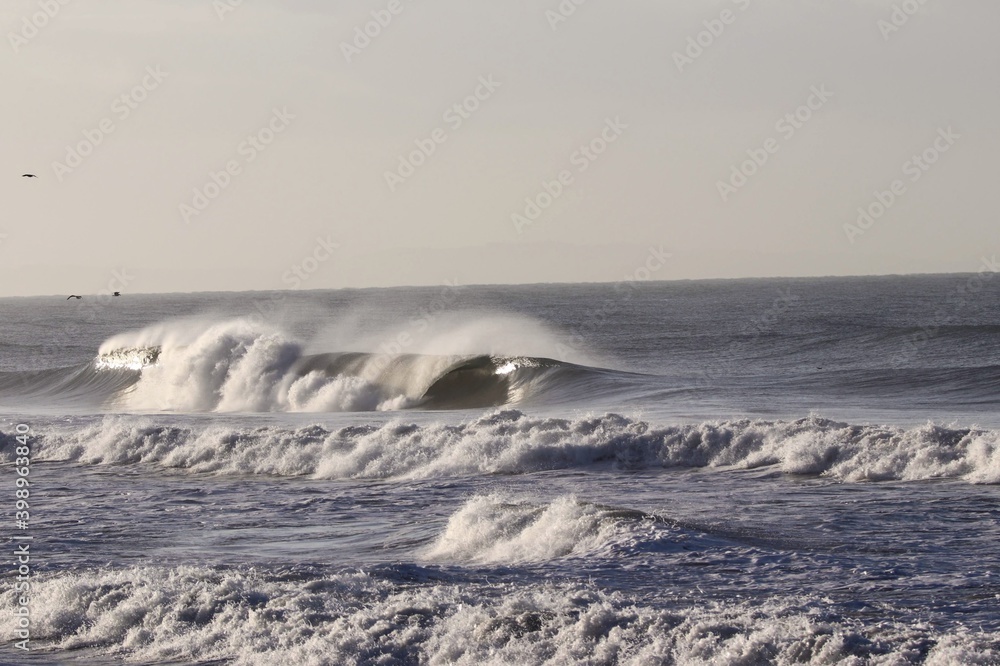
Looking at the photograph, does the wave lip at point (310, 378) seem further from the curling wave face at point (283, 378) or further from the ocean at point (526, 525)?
the ocean at point (526, 525)

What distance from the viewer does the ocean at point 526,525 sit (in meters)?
9.41

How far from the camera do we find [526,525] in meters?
13.2

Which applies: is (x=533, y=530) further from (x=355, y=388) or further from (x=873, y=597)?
(x=355, y=388)

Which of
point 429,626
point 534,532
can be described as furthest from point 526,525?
point 429,626

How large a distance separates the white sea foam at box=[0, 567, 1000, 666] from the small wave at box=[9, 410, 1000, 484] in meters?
7.97

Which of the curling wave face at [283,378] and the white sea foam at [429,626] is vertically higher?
the curling wave face at [283,378]

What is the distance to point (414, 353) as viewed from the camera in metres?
37.6

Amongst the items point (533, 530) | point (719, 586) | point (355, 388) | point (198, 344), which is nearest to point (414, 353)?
point (355, 388)

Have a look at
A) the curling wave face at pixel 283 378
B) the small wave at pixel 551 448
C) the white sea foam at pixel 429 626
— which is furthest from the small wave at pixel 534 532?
the curling wave face at pixel 283 378

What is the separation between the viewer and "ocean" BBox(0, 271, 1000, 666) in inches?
370

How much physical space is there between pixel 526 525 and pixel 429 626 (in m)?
3.66

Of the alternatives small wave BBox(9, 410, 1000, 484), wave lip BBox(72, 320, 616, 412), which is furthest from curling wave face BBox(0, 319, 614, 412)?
small wave BBox(9, 410, 1000, 484)

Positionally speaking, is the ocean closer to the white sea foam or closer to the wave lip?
the white sea foam

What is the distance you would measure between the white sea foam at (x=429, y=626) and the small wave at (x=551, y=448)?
797 cm
